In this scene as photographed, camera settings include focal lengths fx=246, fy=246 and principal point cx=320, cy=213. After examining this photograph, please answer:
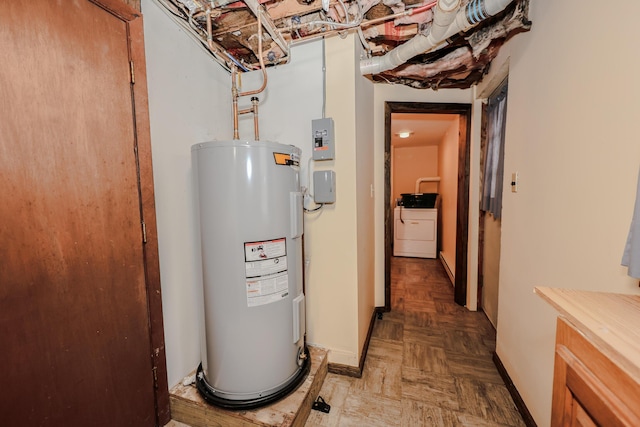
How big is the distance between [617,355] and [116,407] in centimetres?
166

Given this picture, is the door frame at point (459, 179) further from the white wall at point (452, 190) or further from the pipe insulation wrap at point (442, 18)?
the pipe insulation wrap at point (442, 18)

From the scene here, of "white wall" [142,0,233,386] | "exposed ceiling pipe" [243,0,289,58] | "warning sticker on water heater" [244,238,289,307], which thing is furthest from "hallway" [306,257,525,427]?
"exposed ceiling pipe" [243,0,289,58]

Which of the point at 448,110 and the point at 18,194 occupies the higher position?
the point at 448,110

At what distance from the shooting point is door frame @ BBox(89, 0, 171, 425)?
1.10 meters

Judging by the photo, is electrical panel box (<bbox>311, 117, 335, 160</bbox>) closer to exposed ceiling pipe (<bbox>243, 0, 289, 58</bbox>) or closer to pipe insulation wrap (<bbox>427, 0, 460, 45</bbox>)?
exposed ceiling pipe (<bbox>243, 0, 289, 58</bbox>)

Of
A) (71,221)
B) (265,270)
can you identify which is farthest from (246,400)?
(71,221)

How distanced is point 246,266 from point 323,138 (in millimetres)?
892

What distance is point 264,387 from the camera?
127cm

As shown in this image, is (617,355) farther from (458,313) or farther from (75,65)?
(458,313)

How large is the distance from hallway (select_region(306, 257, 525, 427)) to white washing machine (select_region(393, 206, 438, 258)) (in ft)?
→ 6.78

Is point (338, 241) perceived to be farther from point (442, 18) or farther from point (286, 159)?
point (442, 18)

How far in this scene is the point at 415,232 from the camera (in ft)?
15.1

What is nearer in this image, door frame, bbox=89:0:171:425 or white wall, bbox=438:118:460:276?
door frame, bbox=89:0:171:425

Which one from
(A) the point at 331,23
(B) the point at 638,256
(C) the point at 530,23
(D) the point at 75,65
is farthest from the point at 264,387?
(C) the point at 530,23
